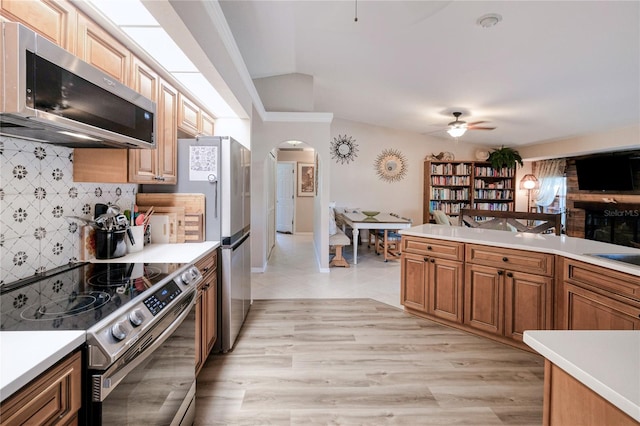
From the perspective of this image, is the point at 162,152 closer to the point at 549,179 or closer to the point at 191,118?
the point at 191,118

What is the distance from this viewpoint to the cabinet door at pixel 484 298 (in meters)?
2.53

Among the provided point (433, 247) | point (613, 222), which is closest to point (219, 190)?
point (433, 247)

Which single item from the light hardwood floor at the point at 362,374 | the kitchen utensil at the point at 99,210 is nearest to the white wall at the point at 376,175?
the light hardwood floor at the point at 362,374

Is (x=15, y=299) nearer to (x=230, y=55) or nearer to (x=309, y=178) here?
(x=230, y=55)

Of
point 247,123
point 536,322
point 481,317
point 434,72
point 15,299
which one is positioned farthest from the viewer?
point 434,72

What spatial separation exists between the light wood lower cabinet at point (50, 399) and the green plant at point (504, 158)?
312 inches

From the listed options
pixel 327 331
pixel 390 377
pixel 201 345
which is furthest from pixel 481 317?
pixel 201 345

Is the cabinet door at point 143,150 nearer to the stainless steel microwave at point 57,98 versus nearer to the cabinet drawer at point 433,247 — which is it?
the stainless steel microwave at point 57,98

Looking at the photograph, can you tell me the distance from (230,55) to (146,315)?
6.74 feet

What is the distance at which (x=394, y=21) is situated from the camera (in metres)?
3.07

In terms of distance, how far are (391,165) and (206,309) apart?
20.7ft

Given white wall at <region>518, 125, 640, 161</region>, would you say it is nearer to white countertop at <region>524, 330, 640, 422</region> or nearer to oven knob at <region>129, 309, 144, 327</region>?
white countertop at <region>524, 330, 640, 422</region>

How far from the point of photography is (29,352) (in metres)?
0.78

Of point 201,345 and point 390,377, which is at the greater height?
point 201,345
